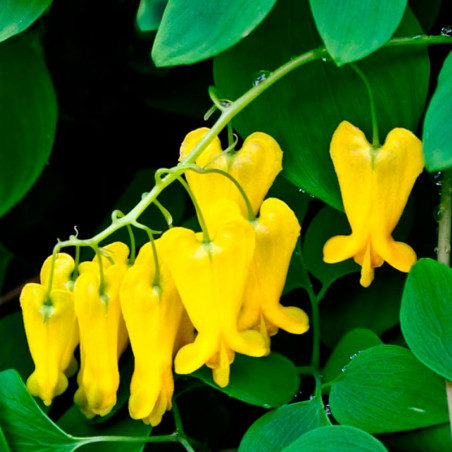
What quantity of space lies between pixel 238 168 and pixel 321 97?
4.4 inches

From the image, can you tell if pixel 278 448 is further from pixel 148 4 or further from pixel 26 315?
pixel 148 4

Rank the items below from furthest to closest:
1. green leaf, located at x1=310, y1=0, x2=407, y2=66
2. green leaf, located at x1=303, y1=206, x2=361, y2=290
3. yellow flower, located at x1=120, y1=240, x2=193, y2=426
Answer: green leaf, located at x1=303, y1=206, x2=361, y2=290
yellow flower, located at x1=120, y1=240, x2=193, y2=426
green leaf, located at x1=310, y1=0, x2=407, y2=66

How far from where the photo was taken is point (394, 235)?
0.85 meters

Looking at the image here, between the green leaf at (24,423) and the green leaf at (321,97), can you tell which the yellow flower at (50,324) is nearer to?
the green leaf at (24,423)

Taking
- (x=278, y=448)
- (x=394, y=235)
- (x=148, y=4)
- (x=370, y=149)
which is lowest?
(x=278, y=448)

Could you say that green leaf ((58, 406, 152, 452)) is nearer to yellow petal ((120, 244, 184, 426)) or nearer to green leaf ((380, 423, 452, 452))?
yellow petal ((120, 244, 184, 426))

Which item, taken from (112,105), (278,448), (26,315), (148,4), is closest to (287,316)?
(278,448)

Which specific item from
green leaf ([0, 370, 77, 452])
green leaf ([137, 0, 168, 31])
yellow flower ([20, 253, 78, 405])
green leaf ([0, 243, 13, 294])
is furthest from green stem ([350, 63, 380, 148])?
green leaf ([0, 243, 13, 294])

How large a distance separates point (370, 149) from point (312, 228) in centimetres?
15

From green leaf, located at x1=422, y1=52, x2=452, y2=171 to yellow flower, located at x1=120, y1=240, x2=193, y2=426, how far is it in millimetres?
258

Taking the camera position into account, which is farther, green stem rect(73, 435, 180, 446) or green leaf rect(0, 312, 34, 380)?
green leaf rect(0, 312, 34, 380)

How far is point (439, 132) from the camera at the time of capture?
639 millimetres

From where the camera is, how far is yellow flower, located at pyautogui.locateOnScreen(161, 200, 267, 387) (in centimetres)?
71

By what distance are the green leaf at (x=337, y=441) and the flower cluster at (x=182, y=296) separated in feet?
0.32
